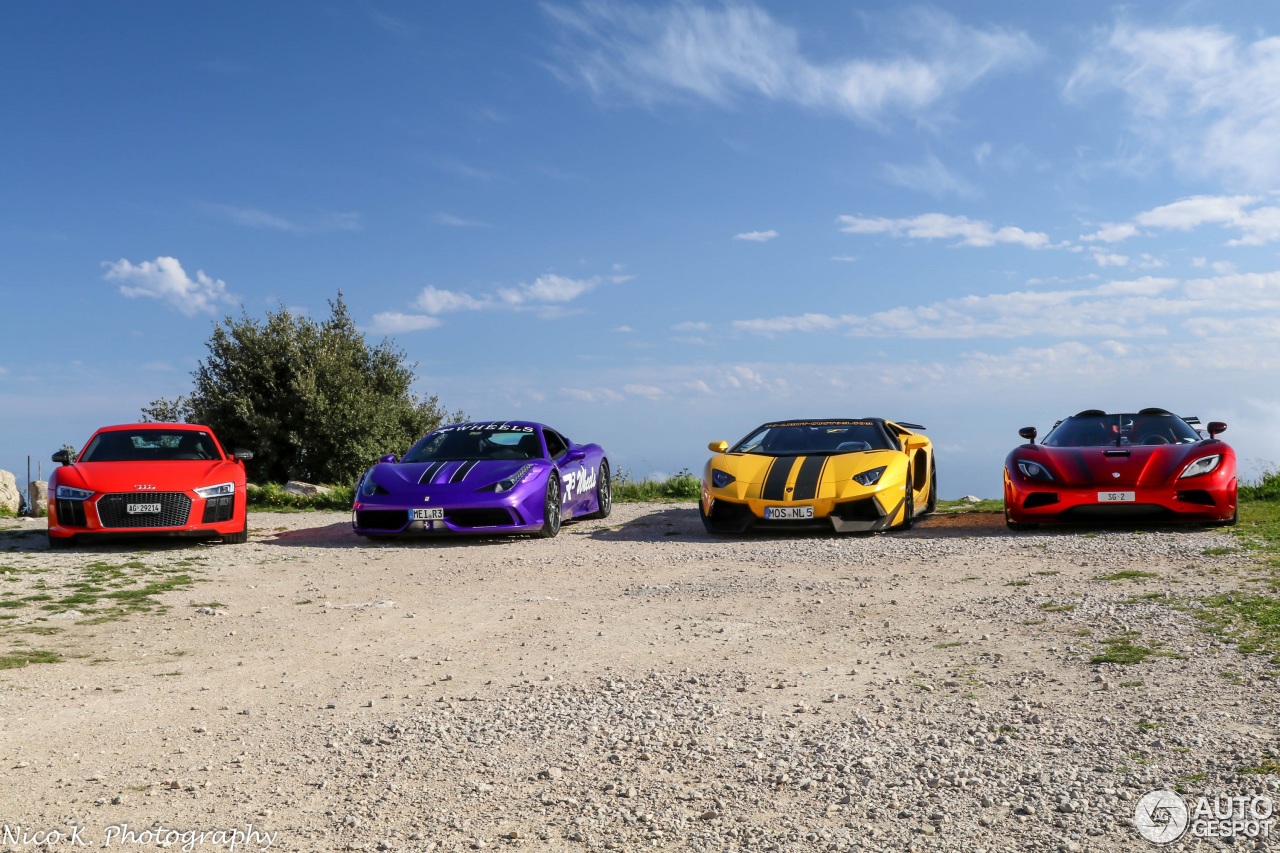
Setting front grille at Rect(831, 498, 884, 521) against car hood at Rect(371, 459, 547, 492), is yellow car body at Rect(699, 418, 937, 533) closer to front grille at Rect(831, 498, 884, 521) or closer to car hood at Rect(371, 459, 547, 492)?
front grille at Rect(831, 498, 884, 521)

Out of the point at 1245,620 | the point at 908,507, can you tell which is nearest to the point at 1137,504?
the point at 908,507

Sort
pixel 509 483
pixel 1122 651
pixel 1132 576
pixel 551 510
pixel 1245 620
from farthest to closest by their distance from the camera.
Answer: pixel 551 510, pixel 509 483, pixel 1132 576, pixel 1245 620, pixel 1122 651

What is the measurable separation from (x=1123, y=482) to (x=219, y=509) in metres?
10.1

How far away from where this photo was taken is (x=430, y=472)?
12.6 meters

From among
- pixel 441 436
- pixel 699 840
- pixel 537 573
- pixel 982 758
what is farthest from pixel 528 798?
pixel 441 436

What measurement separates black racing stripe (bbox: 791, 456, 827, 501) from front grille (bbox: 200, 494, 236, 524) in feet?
21.3

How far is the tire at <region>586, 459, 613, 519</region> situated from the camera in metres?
15.2

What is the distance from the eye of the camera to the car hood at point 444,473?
40.7ft

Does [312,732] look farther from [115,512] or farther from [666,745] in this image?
[115,512]

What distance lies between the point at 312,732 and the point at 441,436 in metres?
9.85

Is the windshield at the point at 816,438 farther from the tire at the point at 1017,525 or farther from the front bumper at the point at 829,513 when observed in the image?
the tire at the point at 1017,525

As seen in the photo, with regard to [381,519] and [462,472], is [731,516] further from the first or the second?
[381,519]

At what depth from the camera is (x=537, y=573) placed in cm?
975

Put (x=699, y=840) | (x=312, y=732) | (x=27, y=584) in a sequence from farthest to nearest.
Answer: (x=27, y=584), (x=312, y=732), (x=699, y=840)
